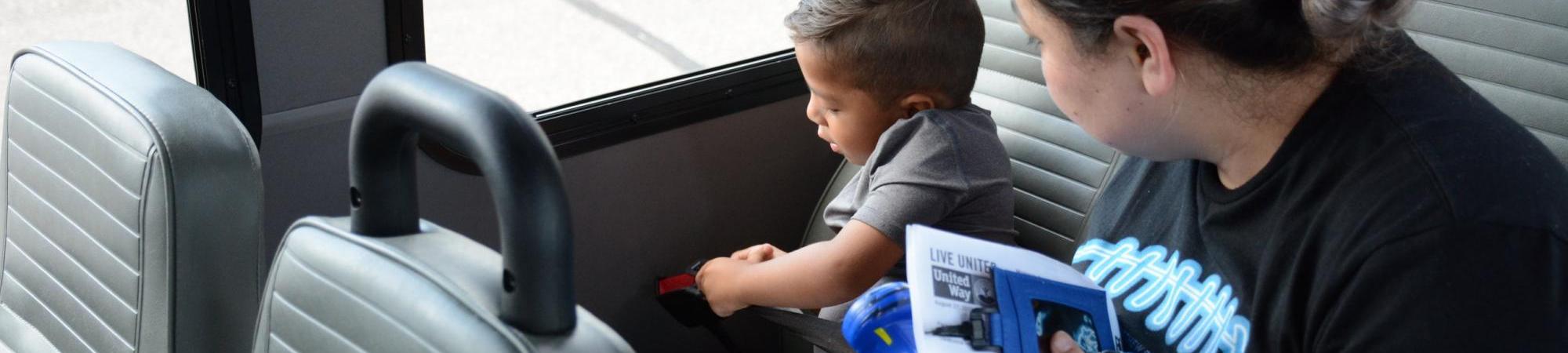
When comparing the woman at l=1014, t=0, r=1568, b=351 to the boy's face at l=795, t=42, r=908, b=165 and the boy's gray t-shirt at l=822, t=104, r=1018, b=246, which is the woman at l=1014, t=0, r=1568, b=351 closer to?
the boy's gray t-shirt at l=822, t=104, r=1018, b=246

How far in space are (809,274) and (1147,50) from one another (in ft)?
2.37

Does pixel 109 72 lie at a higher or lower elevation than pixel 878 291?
higher

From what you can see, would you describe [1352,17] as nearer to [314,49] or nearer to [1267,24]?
[1267,24]

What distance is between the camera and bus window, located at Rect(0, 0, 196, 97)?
166cm

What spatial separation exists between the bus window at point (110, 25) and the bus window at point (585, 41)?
0.34m

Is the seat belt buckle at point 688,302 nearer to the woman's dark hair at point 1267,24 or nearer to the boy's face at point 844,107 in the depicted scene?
the boy's face at point 844,107

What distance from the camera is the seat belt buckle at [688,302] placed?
6.38 feet

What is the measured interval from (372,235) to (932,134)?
804 millimetres

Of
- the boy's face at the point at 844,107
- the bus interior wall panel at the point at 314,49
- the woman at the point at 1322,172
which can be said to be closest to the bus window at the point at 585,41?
the bus interior wall panel at the point at 314,49

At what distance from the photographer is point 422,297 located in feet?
2.71

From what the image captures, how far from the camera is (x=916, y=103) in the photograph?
1.64 m

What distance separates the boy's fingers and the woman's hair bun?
34 cm

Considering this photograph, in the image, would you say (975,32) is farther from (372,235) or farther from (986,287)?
(372,235)

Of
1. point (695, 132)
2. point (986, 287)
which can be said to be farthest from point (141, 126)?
point (695, 132)
